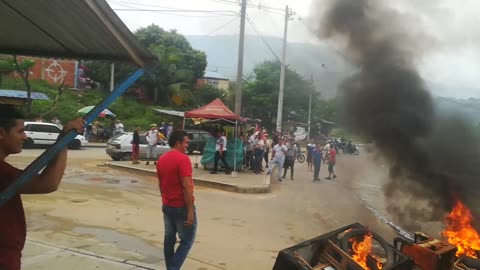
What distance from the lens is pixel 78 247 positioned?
18.0 ft

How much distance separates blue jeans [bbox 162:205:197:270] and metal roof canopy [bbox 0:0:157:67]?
1.83m

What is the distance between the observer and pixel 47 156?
221 cm

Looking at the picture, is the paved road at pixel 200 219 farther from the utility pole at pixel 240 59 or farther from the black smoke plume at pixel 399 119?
the utility pole at pixel 240 59

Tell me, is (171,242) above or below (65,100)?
below

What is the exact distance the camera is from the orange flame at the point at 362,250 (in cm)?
426

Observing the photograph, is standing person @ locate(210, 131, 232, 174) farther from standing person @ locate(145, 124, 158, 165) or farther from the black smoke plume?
the black smoke plume

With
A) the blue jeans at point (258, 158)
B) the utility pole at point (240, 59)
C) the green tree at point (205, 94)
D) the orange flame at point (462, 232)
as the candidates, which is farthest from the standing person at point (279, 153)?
the green tree at point (205, 94)

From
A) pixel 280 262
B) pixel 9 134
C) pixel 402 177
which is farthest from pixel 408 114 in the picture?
pixel 9 134

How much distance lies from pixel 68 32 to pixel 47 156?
3.05 ft

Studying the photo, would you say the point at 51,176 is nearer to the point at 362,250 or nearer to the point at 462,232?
the point at 362,250

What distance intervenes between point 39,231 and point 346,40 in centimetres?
695

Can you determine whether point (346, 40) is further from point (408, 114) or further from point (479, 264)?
point (479, 264)

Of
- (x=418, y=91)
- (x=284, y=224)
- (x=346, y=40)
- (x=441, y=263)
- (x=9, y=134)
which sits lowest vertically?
(x=284, y=224)

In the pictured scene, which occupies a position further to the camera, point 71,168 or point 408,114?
point 71,168
